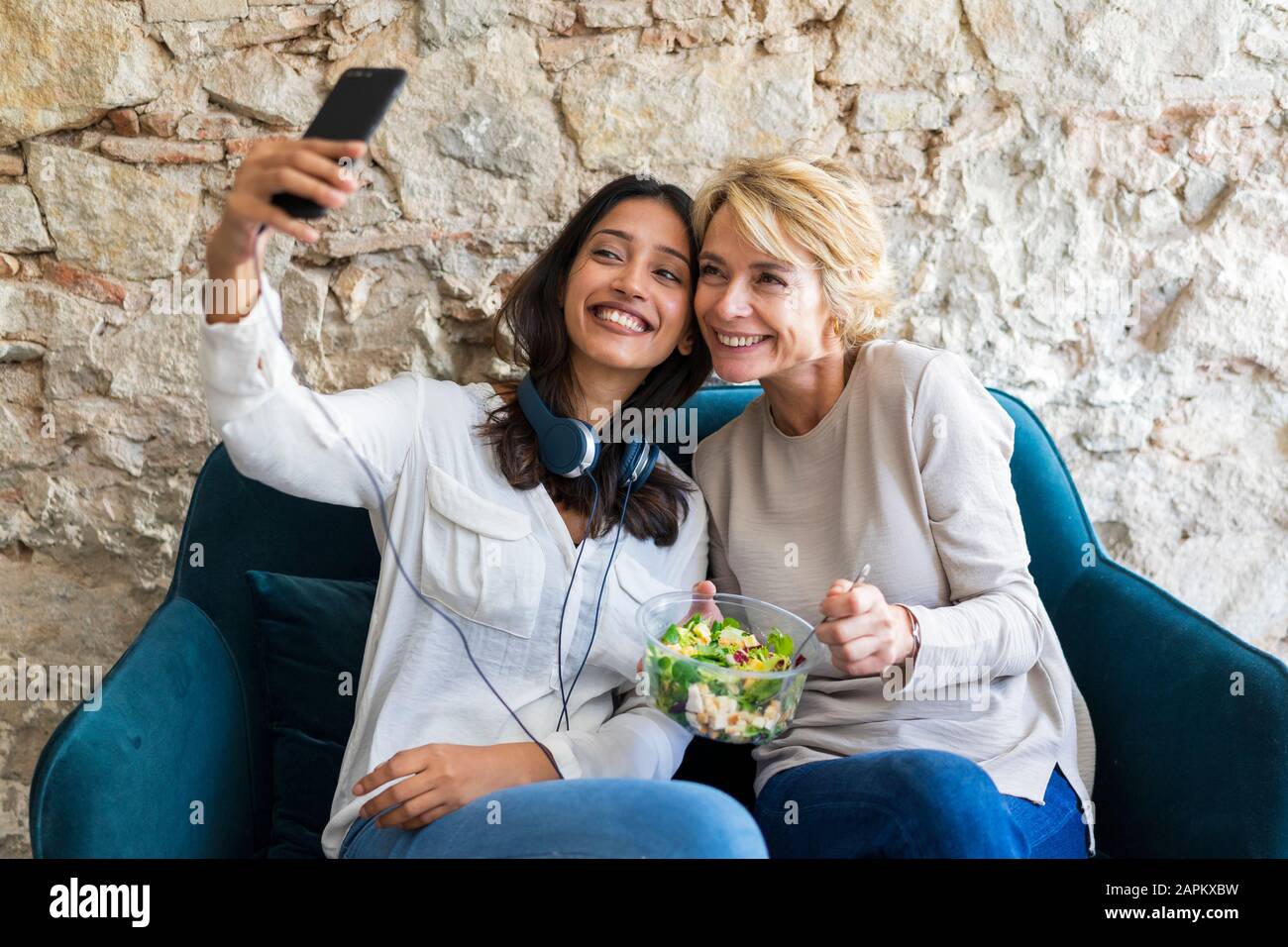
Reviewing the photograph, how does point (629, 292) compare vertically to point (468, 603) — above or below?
above

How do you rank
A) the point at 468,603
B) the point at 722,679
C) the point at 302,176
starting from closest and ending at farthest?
1. the point at 302,176
2. the point at 722,679
3. the point at 468,603

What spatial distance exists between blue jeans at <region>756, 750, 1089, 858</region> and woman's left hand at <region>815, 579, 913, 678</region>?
0.13 metres

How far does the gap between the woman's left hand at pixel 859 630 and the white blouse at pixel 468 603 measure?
34 cm

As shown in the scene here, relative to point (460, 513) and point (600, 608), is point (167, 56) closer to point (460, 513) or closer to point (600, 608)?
point (460, 513)

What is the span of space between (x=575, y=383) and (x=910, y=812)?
84 centimetres

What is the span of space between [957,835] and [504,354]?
1.09 metres

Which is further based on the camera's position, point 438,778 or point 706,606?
point 706,606

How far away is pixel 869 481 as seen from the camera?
1.67 meters

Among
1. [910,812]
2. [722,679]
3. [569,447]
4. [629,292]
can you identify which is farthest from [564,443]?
[910,812]

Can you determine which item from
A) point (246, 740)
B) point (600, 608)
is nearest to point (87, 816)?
point (246, 740)

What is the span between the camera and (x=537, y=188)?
208 centimetres

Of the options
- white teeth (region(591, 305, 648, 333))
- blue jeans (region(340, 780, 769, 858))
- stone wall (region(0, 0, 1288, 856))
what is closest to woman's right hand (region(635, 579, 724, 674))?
blue jeans (region(340, 780, 769, 858))

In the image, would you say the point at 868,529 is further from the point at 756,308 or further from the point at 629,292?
the point at 629,292

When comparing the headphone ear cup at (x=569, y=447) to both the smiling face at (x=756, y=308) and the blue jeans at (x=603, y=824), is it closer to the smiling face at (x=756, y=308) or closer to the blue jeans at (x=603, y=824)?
the smiling face at (x=756, y=308)
